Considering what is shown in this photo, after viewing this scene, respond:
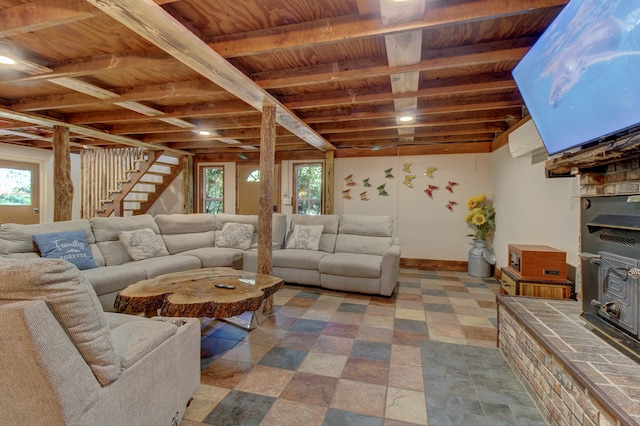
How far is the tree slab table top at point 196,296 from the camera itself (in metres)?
1.94

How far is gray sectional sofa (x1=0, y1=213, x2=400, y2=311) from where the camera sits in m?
2.91

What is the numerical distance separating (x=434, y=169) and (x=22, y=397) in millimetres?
5487

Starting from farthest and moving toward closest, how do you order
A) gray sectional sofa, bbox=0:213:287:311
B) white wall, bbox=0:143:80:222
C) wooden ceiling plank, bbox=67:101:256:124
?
white wall, bbox=0:143:80:222
wooden ceiling plank, bbox=67:101:256:124
gray sectional sofa, bbox=0:213:287:311

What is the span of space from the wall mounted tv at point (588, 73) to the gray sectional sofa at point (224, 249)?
2.28m

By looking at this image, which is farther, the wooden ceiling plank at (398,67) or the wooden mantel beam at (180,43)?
the wooden ceiling plank at (398,67)

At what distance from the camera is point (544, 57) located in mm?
1708

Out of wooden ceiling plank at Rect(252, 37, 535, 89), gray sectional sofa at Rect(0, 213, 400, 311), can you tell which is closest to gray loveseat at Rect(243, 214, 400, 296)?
gray sectional sofa at Rect(0, 213, 400, 311)

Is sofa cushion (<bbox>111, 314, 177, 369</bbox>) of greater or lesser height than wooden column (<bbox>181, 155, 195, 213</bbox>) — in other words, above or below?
below

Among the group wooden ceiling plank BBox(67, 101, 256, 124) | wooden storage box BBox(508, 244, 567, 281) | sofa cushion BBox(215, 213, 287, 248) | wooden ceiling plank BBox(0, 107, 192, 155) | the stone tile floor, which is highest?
wooden ceiling plank BBox(67, 101, 256, 124)

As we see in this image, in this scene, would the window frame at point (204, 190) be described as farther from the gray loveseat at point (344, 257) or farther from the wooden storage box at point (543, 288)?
A: the wooden storage box at point (543, 288)

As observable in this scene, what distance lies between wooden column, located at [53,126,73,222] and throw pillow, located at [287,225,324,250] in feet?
9.90

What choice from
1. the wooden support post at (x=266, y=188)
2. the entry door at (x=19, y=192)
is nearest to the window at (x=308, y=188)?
the wooden support post at (x=266, y=188)

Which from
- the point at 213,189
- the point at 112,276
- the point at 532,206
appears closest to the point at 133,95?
the point at 112,276

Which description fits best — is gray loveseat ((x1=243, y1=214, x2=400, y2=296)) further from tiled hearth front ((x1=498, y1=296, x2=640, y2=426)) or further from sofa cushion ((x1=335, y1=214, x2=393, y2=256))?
tiled hearth front ((x1=498, y1=296, x2=640, y2=426))
